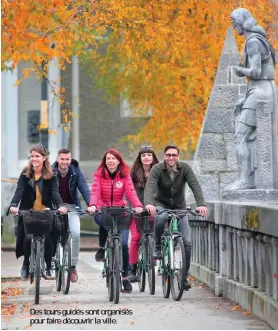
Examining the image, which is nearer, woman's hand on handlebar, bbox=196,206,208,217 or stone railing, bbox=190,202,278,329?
stone railing, bbox=190,202,278,329

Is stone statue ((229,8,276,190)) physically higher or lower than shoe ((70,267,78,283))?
higher

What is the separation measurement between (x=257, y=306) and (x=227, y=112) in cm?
794

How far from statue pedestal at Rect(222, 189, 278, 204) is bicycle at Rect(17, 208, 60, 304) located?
225 cm

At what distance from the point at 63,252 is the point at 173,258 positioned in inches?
56.5

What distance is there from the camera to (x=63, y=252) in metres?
15.4

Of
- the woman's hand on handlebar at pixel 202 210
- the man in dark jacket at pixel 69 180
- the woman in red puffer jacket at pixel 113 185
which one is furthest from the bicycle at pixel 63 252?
the woman's hand on handlebar at pixel 202 210

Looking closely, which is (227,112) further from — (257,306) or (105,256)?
(257,306)

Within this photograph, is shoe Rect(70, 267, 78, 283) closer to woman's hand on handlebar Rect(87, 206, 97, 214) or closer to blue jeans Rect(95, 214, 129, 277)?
blue jeans Rect(95, 214, 129, 277)

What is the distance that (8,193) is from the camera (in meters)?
31.6

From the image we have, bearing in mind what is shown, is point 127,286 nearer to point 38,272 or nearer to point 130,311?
point 38,272

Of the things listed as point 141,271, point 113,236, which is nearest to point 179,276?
point 113,236

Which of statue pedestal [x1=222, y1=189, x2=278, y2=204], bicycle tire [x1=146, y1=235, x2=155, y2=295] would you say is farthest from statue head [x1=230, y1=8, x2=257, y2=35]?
→ bicycle tire [x1=146, y1=235, x2=155, y2=295]

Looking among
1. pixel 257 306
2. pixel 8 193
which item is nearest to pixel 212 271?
pixel 257 306

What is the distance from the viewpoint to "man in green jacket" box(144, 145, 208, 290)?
578 inches
